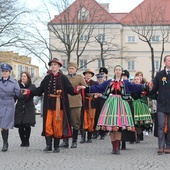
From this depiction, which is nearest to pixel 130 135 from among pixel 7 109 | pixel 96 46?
pixel 7 109

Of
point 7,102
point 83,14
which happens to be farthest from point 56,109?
point 83,14

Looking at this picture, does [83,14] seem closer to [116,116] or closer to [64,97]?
[64,97]

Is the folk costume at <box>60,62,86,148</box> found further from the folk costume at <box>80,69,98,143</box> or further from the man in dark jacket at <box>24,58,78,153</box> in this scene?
the man in dark jacket at <box>24,58,78,153</box>

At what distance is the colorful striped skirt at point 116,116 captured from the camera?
9.58 meters

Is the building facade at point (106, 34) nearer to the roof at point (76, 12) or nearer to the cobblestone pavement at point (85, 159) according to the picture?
the roof at point (76, 12)

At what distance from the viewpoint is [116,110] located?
31.5 ft

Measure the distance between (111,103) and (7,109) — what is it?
2274 millimetres

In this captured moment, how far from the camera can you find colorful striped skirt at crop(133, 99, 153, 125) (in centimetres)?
1158

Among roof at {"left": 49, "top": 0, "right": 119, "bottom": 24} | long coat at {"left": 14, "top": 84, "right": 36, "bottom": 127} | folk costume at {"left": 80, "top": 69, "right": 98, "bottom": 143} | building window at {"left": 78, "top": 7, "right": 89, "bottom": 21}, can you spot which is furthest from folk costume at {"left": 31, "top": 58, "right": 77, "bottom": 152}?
building window at {"left": 78, "top": 7, "right": 89, "bottom": 21}

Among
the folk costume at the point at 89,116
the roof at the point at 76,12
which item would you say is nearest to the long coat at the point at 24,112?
the folk costume at the point at 89,116

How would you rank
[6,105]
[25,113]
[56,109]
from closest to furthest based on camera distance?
[56,109], [6,105], [25,113]

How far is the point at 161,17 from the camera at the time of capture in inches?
2004

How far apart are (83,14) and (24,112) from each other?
3109 cm

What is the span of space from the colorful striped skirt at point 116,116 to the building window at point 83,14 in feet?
102
